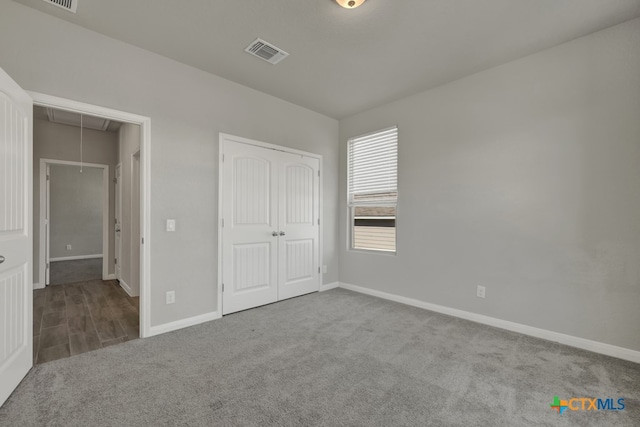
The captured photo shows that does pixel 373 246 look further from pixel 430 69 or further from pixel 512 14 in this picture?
pixel 512 14

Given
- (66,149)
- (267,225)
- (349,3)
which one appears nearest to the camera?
(349,3)

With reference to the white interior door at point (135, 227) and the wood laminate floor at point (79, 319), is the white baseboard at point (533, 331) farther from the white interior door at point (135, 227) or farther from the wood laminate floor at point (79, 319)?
the white interior door at point (135, 227)

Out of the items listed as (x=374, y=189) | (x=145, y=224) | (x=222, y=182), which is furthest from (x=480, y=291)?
(x=145, y=224)

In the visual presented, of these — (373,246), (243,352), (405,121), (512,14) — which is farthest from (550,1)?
(243,352)

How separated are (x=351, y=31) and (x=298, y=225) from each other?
2.50 meters

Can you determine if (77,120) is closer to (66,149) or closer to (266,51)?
(66,149)

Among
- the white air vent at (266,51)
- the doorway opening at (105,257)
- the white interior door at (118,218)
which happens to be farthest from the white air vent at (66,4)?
the white interior door at (118,218)

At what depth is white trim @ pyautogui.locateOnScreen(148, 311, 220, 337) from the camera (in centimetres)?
279

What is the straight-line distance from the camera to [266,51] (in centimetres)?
273

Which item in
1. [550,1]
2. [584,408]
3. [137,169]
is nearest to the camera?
[584,408]

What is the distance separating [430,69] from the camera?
3.05 metres

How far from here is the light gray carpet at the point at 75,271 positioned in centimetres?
512

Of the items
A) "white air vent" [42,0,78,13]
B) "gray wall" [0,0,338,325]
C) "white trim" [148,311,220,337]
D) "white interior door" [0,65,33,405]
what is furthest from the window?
"white interior door" [0,65,33,405]

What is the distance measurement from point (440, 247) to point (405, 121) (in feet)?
5.66
